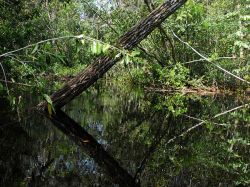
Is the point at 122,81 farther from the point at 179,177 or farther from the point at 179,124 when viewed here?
the point at 179,177

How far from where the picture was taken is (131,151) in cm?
507

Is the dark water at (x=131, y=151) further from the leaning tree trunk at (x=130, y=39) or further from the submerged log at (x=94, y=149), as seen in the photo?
the leaning tree trunk at (x=130, y=39)

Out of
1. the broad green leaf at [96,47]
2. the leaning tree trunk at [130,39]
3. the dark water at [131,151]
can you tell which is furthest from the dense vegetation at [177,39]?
the broad green leaf at [96,47]

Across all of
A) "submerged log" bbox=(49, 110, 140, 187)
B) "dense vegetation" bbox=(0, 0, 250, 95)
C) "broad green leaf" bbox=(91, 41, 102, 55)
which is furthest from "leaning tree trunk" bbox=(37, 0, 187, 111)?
"dense vegetation" bbox=(0, 0, 250, 95)

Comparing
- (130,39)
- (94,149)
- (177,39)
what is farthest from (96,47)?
(177,39)

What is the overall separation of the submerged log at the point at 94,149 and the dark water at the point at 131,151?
53 mm

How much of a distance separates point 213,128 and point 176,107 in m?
2.66

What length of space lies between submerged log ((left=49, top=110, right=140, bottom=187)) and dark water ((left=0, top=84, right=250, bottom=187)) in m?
0.05

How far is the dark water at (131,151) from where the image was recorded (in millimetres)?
3900

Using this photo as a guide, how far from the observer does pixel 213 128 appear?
6953 mm

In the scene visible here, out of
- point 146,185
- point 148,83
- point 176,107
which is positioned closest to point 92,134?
point 146,185

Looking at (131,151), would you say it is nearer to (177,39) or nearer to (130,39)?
(130,39)

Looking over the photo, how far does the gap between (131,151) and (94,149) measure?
0.48 meters

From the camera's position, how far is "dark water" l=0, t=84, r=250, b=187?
3.90 metres
